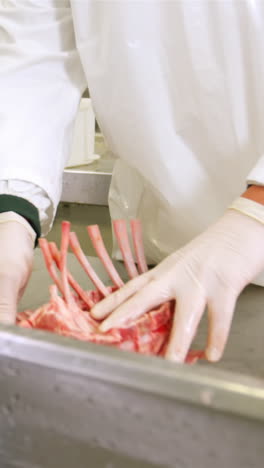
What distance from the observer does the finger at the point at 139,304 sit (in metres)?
0.76

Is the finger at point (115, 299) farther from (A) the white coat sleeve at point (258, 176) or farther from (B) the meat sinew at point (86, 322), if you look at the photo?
(A) the white coat sleeve at point (258, 176)

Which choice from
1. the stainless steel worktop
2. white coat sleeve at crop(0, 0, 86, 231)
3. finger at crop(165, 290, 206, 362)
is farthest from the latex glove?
white coat sleeve at crop(0, 0, 86, 231)

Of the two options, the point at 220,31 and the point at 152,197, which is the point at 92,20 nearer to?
the point at 220,31

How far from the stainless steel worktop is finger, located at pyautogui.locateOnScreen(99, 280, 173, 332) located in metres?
0.27

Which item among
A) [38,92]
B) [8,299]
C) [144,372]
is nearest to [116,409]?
[144,372]

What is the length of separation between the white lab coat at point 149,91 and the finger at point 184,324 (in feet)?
1.15

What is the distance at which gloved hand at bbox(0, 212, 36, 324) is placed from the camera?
88 centimetres

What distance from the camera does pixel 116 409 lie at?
45 cm

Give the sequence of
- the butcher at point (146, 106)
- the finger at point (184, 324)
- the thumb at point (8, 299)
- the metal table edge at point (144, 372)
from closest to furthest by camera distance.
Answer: the metal table edge at point (144, 372), the finger at point (184, 324), the thumb at point (8, 299), the butcher at point (146, 106)

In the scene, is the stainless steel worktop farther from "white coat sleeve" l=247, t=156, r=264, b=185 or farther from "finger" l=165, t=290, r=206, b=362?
"white coat sleeve" l=247, t=156, r=264, b=185

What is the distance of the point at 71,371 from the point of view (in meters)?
0.45

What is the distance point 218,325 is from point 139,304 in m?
0.13

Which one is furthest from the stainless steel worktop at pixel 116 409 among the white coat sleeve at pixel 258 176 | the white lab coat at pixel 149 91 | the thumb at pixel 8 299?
the white lab coat at pixel 149 91

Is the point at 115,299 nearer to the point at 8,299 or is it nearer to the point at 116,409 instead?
the point at 8,299
